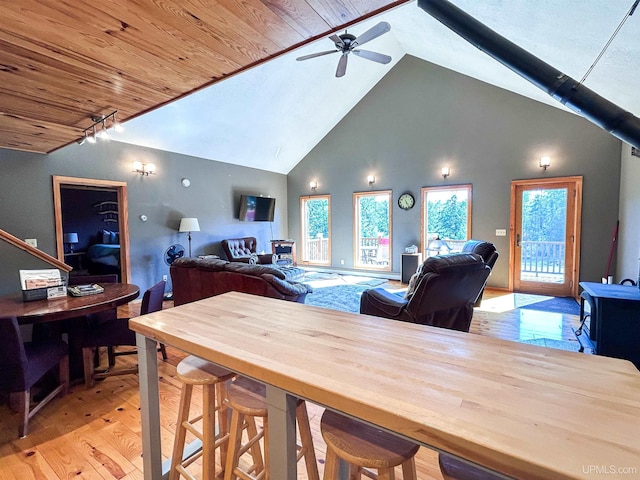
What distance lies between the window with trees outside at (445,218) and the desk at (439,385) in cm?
553

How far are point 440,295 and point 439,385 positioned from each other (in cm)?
212

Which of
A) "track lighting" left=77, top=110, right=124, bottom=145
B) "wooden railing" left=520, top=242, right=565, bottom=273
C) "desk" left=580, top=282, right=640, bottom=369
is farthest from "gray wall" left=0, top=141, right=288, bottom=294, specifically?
"wooden railing" left=520, top=242, right=565, bottom=273

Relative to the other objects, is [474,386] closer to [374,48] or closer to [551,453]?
[551,453]

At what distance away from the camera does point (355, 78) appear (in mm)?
6316

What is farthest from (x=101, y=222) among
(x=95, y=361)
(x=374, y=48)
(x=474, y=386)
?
(x=474, y=386)

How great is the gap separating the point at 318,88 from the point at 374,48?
4.21 feet

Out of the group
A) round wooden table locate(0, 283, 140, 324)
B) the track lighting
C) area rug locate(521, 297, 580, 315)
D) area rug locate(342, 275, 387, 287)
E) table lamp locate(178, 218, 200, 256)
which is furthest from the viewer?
area rug locate(342, 275, 387, 287)

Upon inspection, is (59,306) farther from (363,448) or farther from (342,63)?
(342,63)

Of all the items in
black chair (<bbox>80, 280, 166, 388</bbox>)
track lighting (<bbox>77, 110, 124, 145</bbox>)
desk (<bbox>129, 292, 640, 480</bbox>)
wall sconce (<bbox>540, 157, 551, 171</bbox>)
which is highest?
wall sconce (<bbox>540, 157, 551, 171</bbox>)

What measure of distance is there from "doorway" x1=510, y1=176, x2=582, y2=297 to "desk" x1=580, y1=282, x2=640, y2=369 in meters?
3.37

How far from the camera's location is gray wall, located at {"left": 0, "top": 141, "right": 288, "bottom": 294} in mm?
4004

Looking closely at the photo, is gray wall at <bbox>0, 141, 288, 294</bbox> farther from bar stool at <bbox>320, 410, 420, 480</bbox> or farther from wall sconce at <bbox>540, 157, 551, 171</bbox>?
wall sconce at <bbox>540, 157, 551, 171</bbox>

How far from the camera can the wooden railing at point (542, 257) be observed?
213 inches

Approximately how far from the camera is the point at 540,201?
18.1 ft
